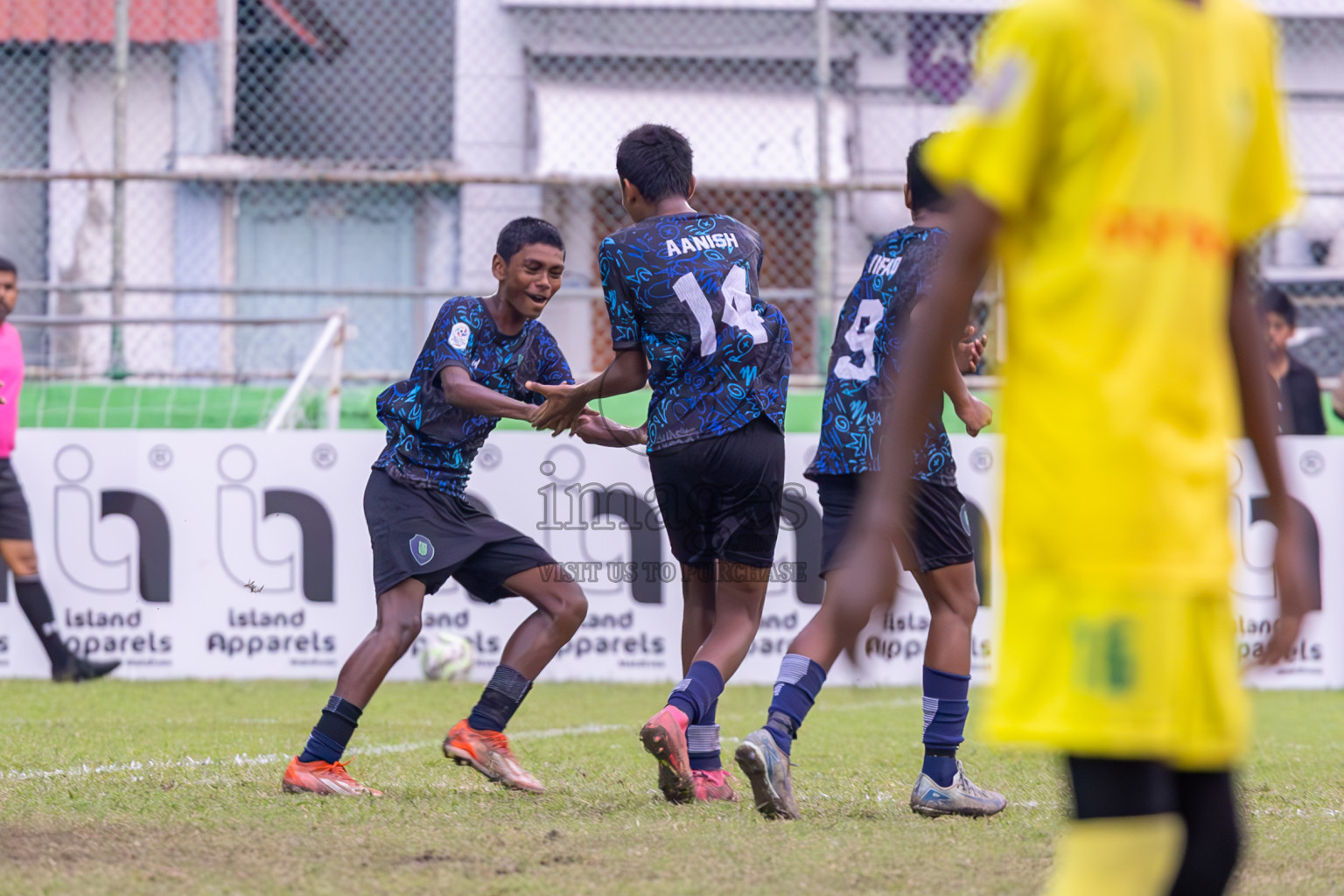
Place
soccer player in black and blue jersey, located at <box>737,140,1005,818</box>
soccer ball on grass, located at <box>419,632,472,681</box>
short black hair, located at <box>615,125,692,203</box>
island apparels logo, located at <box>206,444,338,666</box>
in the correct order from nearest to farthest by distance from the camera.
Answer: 1. soccer player in black and blue jersey, located at <box>737,140,1005,818</box>
2. short black hair, located at <box>615,125,692,203</box>
3. soccer ball on grass, located at <box>419,632,472,681</box>
4. island apparels logo, located at <box>206,444,338,666</box>

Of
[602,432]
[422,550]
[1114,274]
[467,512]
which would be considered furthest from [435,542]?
[1114,274]

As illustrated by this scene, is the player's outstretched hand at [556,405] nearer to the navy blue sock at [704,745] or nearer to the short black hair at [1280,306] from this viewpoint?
the navy blue sock at [704,745]

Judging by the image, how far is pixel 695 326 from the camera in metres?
4.80

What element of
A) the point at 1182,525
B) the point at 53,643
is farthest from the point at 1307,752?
the point at 53,643

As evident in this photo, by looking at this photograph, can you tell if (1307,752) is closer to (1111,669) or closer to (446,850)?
(446,850)

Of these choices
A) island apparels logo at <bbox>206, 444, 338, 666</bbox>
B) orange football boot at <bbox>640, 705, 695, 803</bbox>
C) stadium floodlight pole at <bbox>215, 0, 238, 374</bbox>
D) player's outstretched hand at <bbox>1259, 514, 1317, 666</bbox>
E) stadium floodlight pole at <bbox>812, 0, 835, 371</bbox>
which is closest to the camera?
player's outstretched hand at <bbox>1259, 514, 1317, 666</bbox>

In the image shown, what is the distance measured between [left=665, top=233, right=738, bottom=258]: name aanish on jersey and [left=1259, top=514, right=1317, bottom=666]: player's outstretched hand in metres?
2.74

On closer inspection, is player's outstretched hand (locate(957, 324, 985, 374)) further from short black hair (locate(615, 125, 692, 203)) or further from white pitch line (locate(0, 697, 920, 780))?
white pitch line (locate(0, 697, 920, 780))

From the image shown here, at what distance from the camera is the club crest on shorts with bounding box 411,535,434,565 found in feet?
16.4

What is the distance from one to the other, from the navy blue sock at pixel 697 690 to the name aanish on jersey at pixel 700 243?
1.21m

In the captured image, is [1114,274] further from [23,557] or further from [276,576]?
[23,557]

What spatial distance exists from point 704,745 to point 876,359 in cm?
125

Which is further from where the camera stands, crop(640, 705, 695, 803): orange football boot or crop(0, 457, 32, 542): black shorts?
crop(0, 457, 32, 542): black shorts

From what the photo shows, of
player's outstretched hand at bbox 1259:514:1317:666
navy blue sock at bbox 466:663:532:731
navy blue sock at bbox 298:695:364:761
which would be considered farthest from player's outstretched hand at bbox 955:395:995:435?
player's outstretched hand at bbox 1259:514:1317:666
